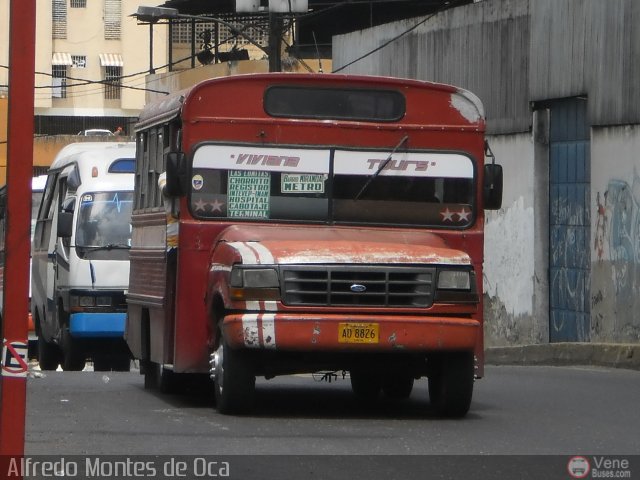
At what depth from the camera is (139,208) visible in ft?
47.2

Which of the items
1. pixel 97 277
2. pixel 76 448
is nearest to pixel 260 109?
pixel 76 448

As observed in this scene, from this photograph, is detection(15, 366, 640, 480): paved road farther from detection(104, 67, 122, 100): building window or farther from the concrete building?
Result: detection(104, 67, 122, 100): building window

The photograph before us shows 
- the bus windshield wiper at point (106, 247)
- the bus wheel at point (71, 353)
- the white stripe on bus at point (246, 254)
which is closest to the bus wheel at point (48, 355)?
the bus wheel at point (71, 353)

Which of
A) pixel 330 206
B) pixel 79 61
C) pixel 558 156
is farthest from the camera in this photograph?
pixel 79 61

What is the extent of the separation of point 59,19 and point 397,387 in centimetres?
6774

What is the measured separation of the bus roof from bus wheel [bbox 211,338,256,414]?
1.97m

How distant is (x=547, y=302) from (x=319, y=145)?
11185 mm

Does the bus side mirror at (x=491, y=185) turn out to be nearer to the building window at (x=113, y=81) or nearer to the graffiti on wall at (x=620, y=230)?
the graffiti on wall at (x=620, y=230)

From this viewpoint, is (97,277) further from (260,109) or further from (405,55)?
(405,55)

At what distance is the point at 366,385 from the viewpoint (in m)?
13.6

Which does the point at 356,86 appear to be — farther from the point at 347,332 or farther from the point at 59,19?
the point at 59,19

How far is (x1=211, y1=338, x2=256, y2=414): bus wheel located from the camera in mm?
11094
